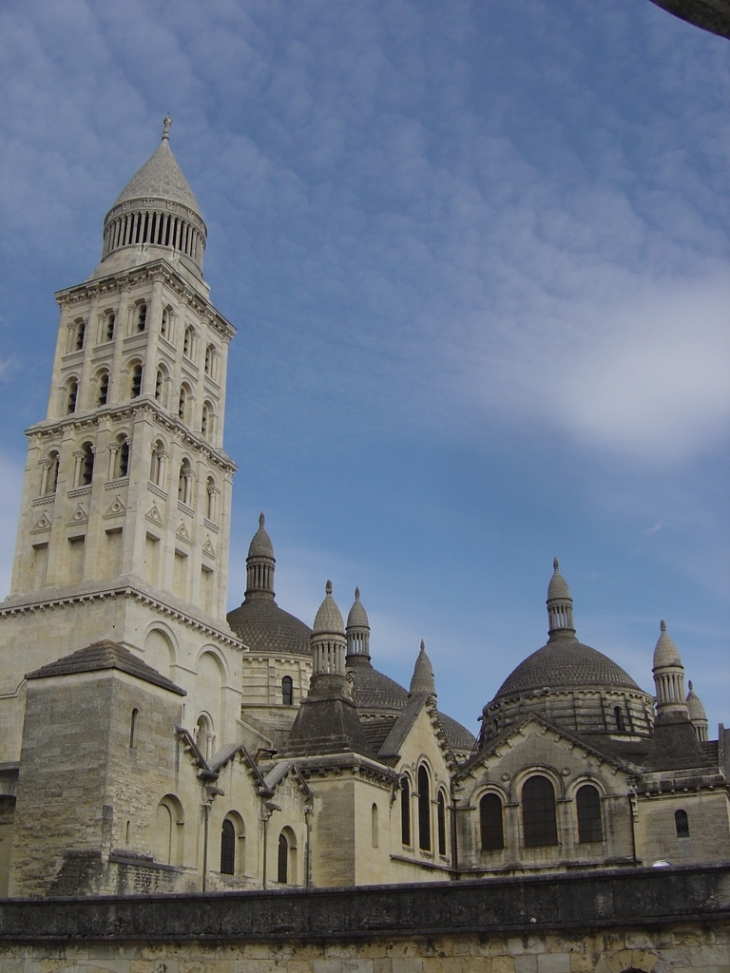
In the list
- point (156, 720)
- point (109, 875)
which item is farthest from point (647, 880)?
point (156, 720)

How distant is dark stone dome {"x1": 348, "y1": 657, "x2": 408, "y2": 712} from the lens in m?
54.1

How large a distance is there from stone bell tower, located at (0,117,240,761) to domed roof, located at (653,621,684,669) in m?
18.8

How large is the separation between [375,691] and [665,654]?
16287mm

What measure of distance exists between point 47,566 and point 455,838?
21.2m

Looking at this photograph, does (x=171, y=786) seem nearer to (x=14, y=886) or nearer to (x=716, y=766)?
(x=14, y=886)

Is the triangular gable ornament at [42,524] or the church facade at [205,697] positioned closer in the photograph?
the church facade at [205,697]

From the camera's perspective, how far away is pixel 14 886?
24031 millimetres

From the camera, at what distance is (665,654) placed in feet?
151

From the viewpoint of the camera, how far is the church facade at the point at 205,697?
29.7m

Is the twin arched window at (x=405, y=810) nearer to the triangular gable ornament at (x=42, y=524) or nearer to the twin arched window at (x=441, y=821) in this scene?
the twin arched window at (x=441, y=821)

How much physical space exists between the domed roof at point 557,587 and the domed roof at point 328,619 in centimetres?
2560

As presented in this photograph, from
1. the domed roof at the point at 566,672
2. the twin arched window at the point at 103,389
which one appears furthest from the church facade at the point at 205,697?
the domed roof at the point at 566,672

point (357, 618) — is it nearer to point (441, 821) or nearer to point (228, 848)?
point (441, 821)

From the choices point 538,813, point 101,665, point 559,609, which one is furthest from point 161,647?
point 559,609
